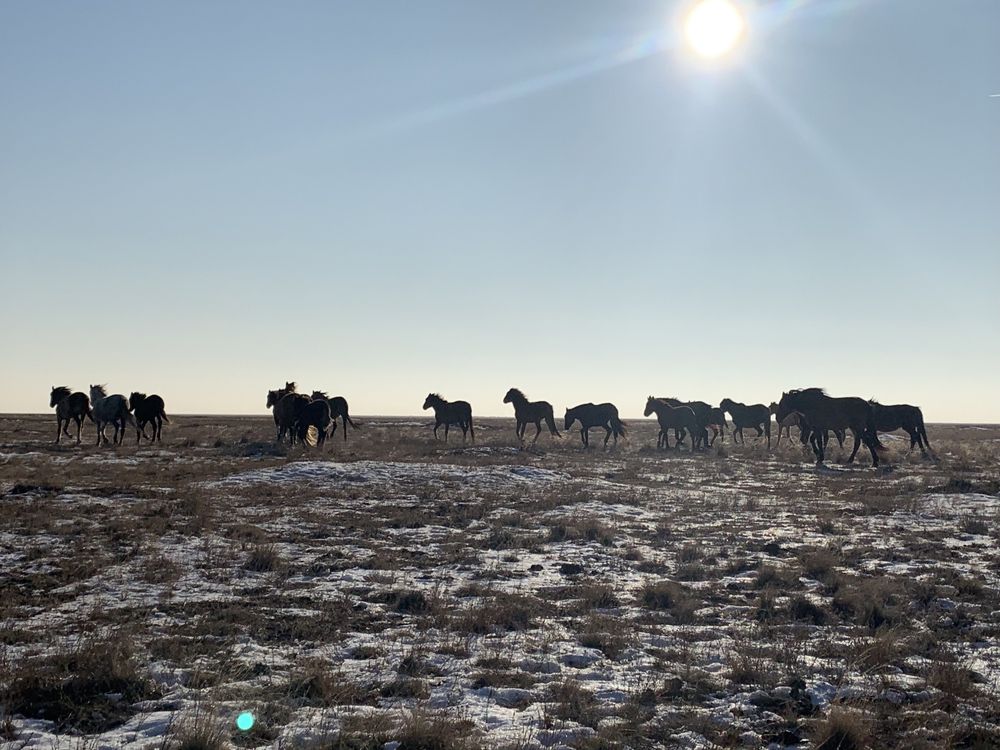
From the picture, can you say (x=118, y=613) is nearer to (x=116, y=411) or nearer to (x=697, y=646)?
(x=697, y=646)

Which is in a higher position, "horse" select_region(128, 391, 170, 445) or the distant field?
"horse" select_region(128, 391, 170, 445)

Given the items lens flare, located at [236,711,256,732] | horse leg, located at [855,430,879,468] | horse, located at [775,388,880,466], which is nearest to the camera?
lens flare, located at [236,711,256,732]

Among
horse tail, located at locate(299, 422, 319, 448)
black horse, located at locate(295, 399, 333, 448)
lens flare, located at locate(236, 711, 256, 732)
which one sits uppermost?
black horse, located at locate(295, 399, 333, 448)

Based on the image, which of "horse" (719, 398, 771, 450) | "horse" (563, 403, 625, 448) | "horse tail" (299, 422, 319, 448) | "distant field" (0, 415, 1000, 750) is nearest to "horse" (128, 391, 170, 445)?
"horse tail" (299, 422, 319, 448)

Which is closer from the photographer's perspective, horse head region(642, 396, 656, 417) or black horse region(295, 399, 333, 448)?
black horse region(295, 399, 333, 448)

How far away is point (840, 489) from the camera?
21578 mm

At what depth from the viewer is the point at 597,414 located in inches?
1560

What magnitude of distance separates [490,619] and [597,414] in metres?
31.6

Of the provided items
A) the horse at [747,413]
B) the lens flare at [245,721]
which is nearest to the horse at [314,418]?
the horse at [747,413]

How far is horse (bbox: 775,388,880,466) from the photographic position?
29.5 metres

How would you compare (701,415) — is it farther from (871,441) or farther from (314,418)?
(314,418)

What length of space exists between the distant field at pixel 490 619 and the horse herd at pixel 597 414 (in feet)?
37.3

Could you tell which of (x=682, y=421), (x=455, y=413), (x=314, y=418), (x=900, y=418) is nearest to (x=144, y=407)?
(x=314, y=418)

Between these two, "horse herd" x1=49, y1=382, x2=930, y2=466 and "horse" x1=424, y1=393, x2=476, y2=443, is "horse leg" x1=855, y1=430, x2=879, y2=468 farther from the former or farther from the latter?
"horse" x1=424, y1=393, x2=476, y2=443
